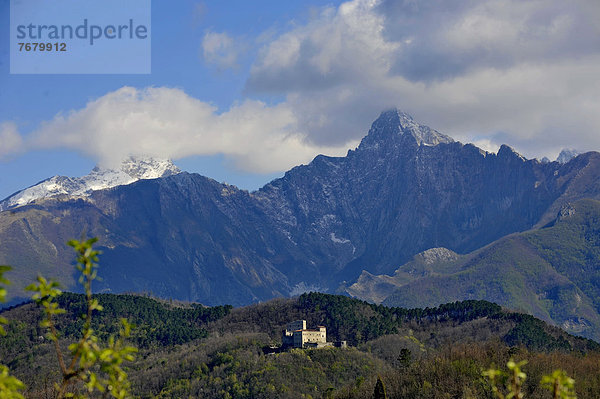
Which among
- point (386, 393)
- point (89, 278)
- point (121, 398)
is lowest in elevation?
point (386, 393)

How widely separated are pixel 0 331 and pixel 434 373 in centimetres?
18736

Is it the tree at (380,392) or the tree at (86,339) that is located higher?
the tree at (86,339)

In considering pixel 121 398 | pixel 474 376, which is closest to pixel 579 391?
pixel 474 376

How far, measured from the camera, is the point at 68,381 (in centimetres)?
2344

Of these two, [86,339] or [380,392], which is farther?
[380,392]

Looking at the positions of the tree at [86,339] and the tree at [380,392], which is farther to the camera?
the tree at [380,392]

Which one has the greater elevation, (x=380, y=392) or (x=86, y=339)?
(x=86, y=339)

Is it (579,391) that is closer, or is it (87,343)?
(87,343)

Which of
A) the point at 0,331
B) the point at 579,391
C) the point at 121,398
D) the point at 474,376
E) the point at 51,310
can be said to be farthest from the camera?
the point at 474,376

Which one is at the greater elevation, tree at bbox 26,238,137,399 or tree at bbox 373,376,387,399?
tree at bbox 26,238,137,399

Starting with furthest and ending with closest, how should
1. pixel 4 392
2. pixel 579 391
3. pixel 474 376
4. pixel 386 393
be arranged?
pixel 386 393 < pixel 474 376 < pixel 579 391 < pixel 4 392

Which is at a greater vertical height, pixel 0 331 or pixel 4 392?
pixel 0 331

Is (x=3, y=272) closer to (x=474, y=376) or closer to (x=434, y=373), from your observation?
(x=474, y=376)

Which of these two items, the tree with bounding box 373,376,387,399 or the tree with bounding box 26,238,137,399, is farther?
the tree with bounding box 373,376,387,399
